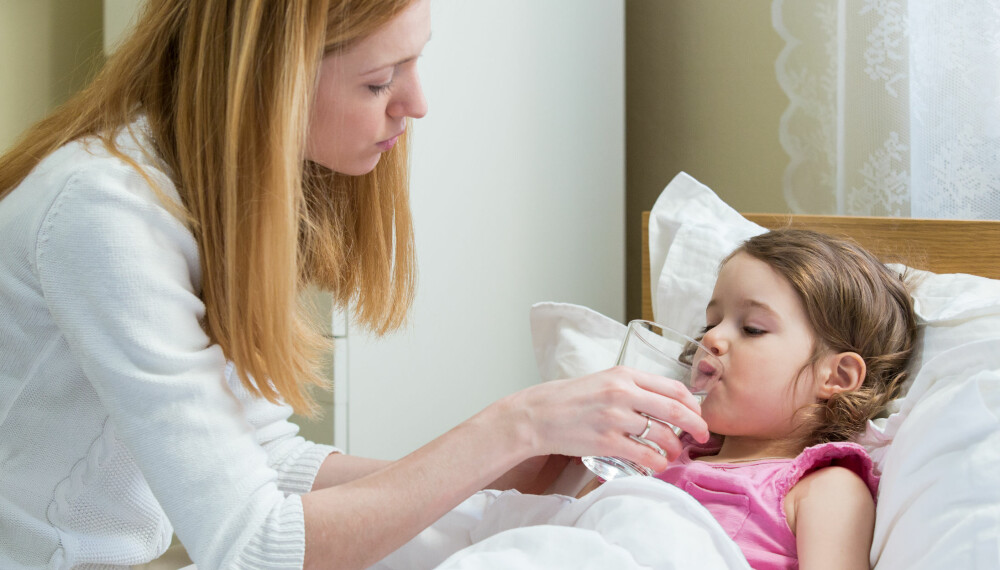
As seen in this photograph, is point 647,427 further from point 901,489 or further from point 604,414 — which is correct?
point 901,489

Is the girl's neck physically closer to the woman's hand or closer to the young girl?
the young girl

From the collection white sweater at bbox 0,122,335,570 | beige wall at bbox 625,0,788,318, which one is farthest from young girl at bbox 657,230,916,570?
beige wall at bbox 625,0,788,318

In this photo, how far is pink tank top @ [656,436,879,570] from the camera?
35.7 inches

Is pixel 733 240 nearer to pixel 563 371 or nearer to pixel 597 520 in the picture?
pixel 563 371

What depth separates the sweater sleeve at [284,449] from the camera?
1009mm

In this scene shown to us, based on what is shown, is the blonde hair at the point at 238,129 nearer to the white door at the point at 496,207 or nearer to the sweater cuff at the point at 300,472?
the sweater cuff at the point at 300,472

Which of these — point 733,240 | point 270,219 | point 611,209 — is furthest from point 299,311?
point 611,209

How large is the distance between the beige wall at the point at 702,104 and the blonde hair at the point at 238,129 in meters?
1.28

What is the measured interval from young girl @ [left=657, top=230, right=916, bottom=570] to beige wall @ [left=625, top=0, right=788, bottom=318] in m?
0.80

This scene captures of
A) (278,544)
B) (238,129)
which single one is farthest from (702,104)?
(278,544)

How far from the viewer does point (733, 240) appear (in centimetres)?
128

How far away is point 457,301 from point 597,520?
95 centimetres

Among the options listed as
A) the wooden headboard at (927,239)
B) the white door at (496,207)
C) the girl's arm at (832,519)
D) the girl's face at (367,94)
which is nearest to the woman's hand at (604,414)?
the girl's arm at (832,519)

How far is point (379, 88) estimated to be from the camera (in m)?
0.83
